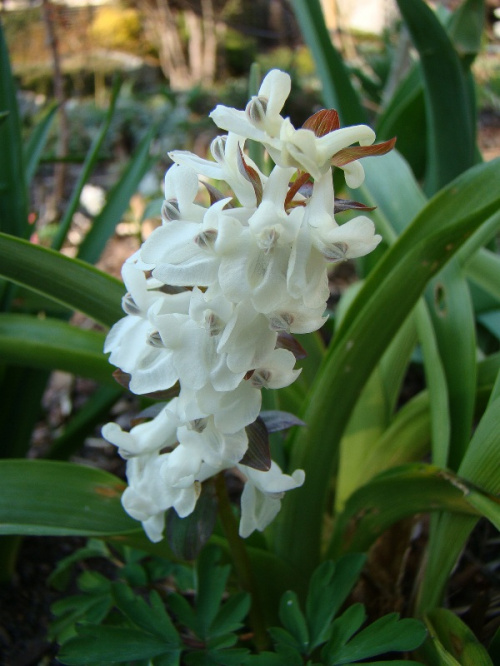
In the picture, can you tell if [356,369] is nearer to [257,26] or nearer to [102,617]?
[102,617]

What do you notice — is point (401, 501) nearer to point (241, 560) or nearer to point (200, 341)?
point (241, 560)

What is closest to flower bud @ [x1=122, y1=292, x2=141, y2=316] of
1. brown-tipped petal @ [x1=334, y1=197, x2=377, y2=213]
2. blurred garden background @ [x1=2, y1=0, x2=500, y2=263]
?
brown-tipped petal @ [x1=334, y1=197, x2=377, y2=213]

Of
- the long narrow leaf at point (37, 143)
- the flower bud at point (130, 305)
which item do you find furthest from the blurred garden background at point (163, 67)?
the flower bud at point (130, 305)

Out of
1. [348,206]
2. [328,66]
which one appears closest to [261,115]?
[348,206]

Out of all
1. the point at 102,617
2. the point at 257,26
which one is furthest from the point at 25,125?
the point at 257,26

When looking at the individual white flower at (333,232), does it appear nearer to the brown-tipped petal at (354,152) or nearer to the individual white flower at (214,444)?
the brown-tipped petal at (354,152)

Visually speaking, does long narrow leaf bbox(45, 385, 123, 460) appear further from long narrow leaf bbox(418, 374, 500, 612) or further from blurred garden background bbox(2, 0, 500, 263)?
blurred garden background bbox(2, 0, 500, 263)
